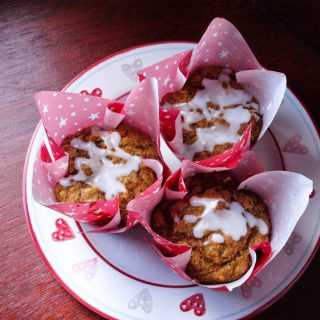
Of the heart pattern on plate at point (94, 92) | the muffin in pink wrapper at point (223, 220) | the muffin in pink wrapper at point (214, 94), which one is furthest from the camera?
the heart pattern on plate at point (94, 92)

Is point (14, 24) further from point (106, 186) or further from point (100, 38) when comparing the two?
point (106, 186)

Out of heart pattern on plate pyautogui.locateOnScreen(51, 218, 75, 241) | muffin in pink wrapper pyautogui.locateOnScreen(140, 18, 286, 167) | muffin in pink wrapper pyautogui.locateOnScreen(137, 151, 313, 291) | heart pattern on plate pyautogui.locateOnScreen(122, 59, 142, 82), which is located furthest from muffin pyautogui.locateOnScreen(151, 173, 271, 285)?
heart pattern on plate pyautogui.locateOnScreen(122, 59, 142, 82)

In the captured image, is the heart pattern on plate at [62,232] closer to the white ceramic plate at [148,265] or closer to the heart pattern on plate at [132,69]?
the white ceramic plate at [148,265]

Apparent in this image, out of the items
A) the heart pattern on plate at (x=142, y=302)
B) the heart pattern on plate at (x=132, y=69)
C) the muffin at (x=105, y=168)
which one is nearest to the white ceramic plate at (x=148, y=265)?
the heart pattern on plate at (x=142, y=302)

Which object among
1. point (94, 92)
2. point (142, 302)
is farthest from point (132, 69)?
point (142, 302)

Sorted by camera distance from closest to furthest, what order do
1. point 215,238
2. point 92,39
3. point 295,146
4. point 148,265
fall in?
point 215,238, point 148,265, point 295,146, point 92,39

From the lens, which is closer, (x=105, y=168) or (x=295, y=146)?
(x=105, y=168)

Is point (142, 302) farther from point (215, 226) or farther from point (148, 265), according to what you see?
point (215, 226)
